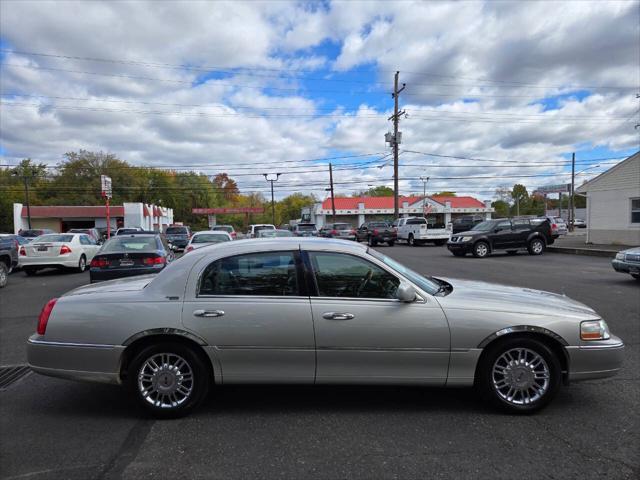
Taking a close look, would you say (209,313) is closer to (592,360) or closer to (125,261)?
(592,360)

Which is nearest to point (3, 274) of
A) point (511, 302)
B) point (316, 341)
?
point (316, 341)

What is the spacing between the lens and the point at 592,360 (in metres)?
3.83

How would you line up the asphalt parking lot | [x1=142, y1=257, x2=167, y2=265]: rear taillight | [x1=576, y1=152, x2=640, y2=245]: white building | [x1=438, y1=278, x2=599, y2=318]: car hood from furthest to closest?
[x1=576, y1=152, x2=640, y2=245]: white building
[x1=142, y1=257, x2=167, y2=265]: rear taillight
[x1=438, y1=278, x2=599, y2=318]: car hood
the asphalt parking lot

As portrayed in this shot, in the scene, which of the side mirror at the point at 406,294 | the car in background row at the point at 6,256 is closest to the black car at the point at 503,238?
the car in background row at the point at 6,256

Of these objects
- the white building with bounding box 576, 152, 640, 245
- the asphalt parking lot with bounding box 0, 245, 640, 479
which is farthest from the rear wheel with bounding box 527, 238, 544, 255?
the asphalt parking lot with bounding box 0, 245, 640, 479

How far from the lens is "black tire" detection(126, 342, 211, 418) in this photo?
381cm

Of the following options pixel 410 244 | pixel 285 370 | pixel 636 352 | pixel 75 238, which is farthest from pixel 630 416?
pixel 410 244

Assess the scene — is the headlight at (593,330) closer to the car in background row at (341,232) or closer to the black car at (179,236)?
the black car at (179,236)

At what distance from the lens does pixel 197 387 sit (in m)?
3.83

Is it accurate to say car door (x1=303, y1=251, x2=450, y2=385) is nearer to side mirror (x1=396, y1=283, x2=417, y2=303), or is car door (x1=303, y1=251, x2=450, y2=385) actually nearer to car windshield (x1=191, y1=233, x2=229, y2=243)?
side mirror (x1=396, y1=283, x2=417, y2=303)

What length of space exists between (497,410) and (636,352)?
2.84 m

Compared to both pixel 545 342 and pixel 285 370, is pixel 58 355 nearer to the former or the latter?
pixel 285 370

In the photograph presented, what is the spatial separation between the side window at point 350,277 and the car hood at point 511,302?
0.50 m

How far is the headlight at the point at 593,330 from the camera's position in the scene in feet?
12.6
